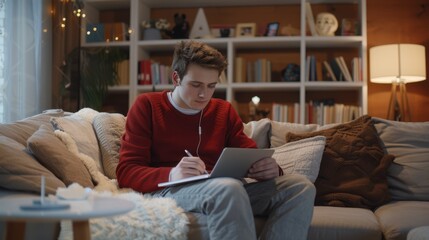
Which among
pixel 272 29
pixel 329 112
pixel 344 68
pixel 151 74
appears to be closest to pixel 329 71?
pixel 344 68

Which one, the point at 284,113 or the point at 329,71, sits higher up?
the point at 329,71

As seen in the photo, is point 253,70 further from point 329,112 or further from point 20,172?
point 20,172

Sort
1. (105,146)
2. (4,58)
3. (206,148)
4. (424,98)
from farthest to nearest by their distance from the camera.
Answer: (424,98), (4,58), (105,146), (206,148)

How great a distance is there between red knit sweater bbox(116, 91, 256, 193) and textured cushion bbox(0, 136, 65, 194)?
0.28 metres

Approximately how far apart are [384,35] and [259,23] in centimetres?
104

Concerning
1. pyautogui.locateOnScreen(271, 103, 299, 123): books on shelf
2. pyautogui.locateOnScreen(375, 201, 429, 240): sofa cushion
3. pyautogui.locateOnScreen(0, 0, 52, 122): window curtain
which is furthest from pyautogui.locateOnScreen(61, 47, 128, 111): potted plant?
pyautogui.locateOnScreen(375, 201, 429, 240): sofa cushion

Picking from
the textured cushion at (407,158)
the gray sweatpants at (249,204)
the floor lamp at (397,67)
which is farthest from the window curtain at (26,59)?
the floor lamp at (397,67)

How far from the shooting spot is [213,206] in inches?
65.3

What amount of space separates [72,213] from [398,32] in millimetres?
3805

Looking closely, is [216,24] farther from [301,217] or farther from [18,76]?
[301,217]

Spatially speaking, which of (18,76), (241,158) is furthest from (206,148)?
(18,76)

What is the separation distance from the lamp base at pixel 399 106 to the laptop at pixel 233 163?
8.09 ft

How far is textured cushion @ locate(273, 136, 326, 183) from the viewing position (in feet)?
7.86

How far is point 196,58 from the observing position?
1.98 metres
